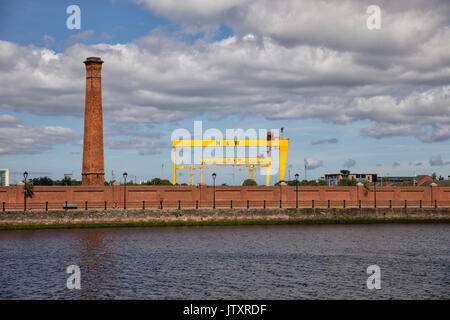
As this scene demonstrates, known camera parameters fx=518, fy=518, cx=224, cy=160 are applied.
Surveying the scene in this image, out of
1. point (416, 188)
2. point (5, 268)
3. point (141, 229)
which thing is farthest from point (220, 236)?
point (416, 188)

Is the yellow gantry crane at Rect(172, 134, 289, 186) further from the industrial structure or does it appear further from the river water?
the river water

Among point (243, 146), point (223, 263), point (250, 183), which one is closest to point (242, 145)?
point (243, 146)

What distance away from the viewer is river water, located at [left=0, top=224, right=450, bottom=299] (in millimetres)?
17688

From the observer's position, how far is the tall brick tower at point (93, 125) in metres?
45.3

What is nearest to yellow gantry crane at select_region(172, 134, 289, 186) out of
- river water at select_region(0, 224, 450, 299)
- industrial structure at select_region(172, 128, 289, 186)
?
industrial structure at select_region(172, 128, 289, 186)

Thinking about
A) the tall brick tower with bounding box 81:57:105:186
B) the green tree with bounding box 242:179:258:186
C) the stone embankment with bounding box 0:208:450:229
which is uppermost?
the tall brick tower with bounding box 81:57:105:186

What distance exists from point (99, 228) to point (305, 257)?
19873mm

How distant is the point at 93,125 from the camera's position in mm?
45250

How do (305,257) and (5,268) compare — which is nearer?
(5,268)

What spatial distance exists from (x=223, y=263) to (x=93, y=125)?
26.0 meters

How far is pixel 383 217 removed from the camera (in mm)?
45812

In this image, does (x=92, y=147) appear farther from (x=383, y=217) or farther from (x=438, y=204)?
(x=438, y=204)

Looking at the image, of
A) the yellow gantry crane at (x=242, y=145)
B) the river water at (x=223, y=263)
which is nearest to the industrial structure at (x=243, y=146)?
the yellow gantry crane at (x=242, y=145)

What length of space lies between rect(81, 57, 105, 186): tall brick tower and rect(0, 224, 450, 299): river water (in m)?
9.60
